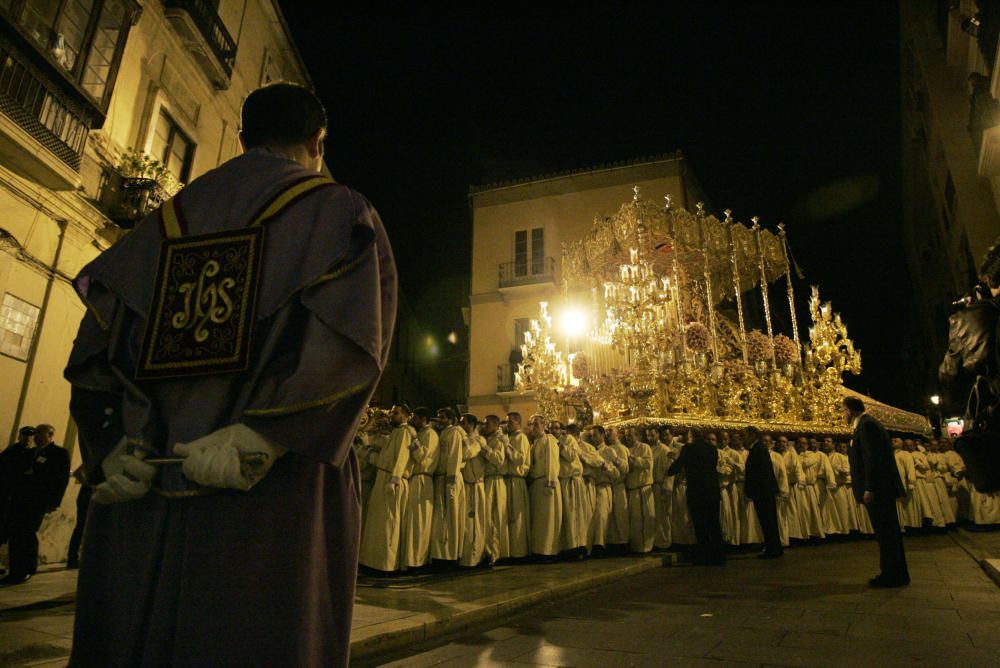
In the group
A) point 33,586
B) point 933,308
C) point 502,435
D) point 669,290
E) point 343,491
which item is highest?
point 933,308

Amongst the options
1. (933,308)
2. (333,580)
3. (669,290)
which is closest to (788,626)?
(333,580)

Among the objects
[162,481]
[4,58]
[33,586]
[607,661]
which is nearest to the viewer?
[162,481]

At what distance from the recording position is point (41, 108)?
7.16 m

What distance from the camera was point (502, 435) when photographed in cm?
820

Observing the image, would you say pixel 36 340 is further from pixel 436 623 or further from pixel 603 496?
pixel 603 496

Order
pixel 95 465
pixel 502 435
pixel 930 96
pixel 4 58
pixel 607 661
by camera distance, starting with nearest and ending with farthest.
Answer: pixel 95 465 → pixel 607 661 → pixel 4 58 → pixel 502 435 → pixel 930 96

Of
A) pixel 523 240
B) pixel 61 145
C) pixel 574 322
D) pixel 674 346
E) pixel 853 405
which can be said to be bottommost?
pixel 853 405

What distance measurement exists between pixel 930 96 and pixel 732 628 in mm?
16924

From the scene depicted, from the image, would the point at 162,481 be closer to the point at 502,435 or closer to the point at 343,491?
the point at 343,491

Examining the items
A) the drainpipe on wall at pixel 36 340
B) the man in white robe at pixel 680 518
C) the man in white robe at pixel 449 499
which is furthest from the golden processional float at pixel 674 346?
the drainpipe on wall at pixel 36 340

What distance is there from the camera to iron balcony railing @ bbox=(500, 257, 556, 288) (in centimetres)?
2162

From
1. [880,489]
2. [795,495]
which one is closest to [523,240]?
[795,495]

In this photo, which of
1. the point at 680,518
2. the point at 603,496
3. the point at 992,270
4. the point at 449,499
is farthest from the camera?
the point at 680,518

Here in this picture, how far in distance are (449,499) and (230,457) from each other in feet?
21.0
